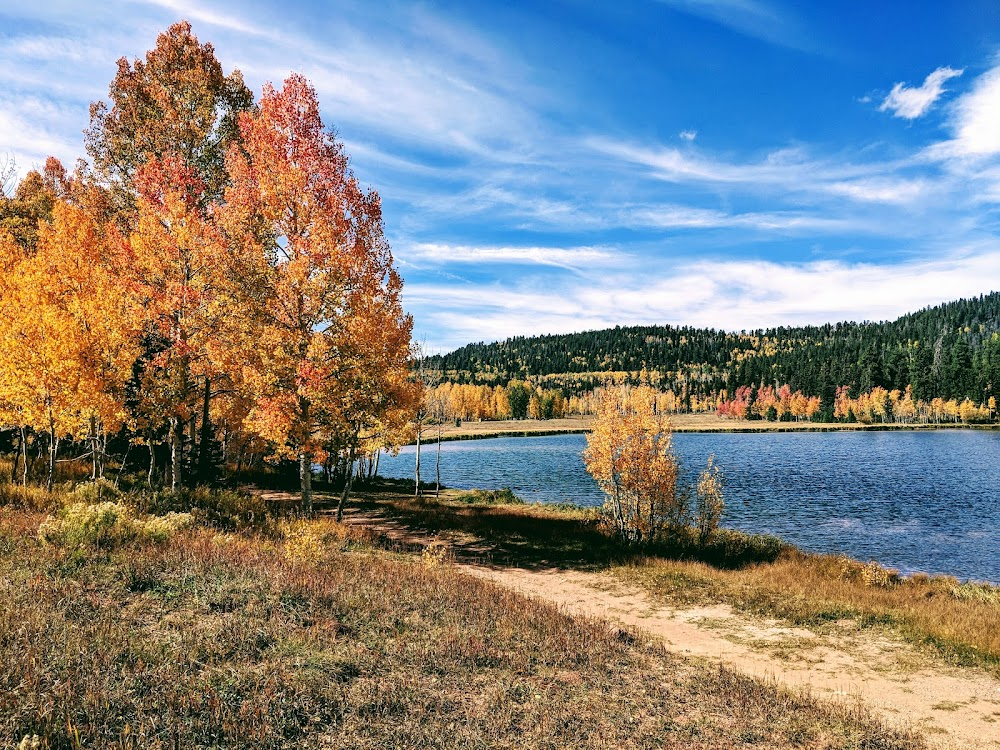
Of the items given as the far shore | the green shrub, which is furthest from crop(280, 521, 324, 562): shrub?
the far shore

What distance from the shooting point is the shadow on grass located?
22.9 m

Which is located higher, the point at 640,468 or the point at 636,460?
the point at 636,460

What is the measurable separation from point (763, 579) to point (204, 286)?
23.4 meters

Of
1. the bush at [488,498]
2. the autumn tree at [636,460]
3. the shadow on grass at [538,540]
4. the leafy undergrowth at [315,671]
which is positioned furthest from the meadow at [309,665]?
the bush at [488,498]

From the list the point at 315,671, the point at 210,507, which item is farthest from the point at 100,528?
the point at 210,507

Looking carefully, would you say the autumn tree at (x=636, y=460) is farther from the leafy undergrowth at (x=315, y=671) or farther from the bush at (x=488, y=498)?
the leafy undergrowth at (x=315, y=671)

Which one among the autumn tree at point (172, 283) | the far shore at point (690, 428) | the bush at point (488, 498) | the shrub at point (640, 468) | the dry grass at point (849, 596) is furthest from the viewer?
the far shore at point (690, 428)

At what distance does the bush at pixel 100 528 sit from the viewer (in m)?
11.9

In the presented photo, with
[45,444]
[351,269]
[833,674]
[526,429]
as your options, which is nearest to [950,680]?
[833,674]

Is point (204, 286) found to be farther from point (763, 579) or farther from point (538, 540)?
point (763, 579)

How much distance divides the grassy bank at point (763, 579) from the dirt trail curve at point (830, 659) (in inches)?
39.3

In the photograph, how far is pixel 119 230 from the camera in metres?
21.3

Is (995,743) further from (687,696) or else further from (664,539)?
(664,539)

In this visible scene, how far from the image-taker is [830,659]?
13.0m
